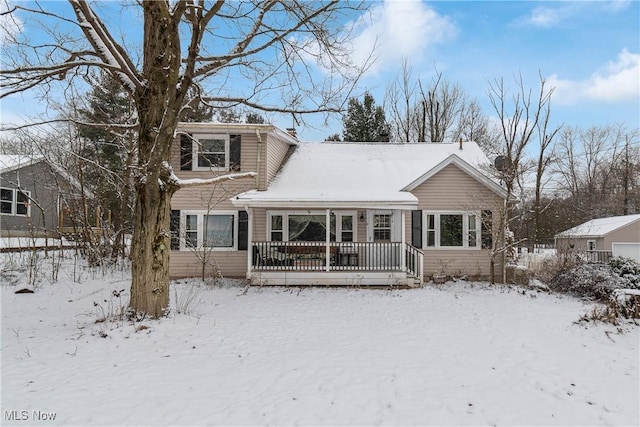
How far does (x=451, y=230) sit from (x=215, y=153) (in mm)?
8377

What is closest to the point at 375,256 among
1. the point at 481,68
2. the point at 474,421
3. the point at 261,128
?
the point at 261,128

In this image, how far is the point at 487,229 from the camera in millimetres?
12609

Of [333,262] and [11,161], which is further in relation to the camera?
[11,161]

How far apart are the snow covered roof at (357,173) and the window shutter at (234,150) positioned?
1166 mm

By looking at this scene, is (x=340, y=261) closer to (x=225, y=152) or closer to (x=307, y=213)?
(x=307, y=213)

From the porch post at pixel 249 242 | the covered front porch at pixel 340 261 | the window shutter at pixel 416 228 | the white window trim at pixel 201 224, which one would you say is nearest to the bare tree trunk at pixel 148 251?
the porch post at pixel 249 242

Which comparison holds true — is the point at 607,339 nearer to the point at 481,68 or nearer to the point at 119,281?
the point at 119,281

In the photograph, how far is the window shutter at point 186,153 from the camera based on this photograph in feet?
42.1

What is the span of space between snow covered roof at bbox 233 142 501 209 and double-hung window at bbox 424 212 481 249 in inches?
53.3

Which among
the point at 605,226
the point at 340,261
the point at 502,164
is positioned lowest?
the point at 340,261

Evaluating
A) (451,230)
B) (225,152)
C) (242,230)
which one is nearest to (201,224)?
(242,230)

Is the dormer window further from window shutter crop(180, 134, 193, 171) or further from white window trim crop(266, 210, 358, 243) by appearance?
white window trim crop(266, 210, 358, 243)

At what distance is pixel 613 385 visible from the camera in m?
4.98

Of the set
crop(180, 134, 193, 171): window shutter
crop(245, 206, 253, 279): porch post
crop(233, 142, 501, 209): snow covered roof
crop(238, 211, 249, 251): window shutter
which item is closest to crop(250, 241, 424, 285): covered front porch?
crop(245, 206, 253, 279): porch post
